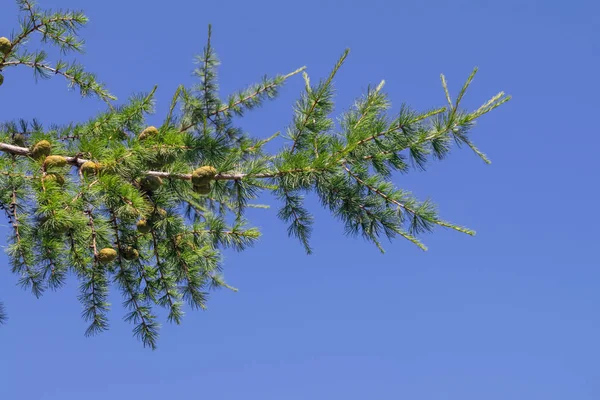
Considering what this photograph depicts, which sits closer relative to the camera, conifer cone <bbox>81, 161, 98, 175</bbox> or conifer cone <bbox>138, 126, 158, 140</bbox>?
conifer cone <bbox>81, 161, 98, 175</bbox>

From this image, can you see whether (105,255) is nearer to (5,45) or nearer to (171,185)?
(171,185)

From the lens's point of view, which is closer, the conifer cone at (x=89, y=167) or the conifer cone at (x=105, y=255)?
the conifer cone at (x=105, y=255)

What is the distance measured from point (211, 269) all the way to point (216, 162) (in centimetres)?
86

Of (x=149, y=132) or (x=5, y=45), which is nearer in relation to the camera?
(x=149, y=132)

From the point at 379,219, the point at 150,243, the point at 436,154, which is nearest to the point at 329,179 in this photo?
the point at 379,219

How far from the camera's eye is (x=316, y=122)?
324 cm

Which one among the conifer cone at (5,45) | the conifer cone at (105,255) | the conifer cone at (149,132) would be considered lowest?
the conifer cone at (105,255)

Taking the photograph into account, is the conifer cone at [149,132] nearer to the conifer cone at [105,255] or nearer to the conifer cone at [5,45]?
the conifer cone at [105,255]

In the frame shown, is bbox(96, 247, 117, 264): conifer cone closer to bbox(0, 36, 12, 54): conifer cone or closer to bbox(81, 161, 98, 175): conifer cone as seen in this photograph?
bbox(81, 161, 98, 175): conifer cone

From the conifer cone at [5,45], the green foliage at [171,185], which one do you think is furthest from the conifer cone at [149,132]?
the conifer cone at [5,45]

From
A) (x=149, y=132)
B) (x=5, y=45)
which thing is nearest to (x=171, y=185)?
(x=149, y=132)

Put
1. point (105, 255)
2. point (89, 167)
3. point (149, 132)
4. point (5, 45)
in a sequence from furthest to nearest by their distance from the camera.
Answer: point (5, 45) < point (149, 132) < point (89, 167) < point (105, 255)

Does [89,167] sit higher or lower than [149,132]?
lower

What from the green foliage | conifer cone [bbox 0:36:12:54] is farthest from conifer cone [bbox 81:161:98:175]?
conifer cone [bbox 0:36:12:54]
